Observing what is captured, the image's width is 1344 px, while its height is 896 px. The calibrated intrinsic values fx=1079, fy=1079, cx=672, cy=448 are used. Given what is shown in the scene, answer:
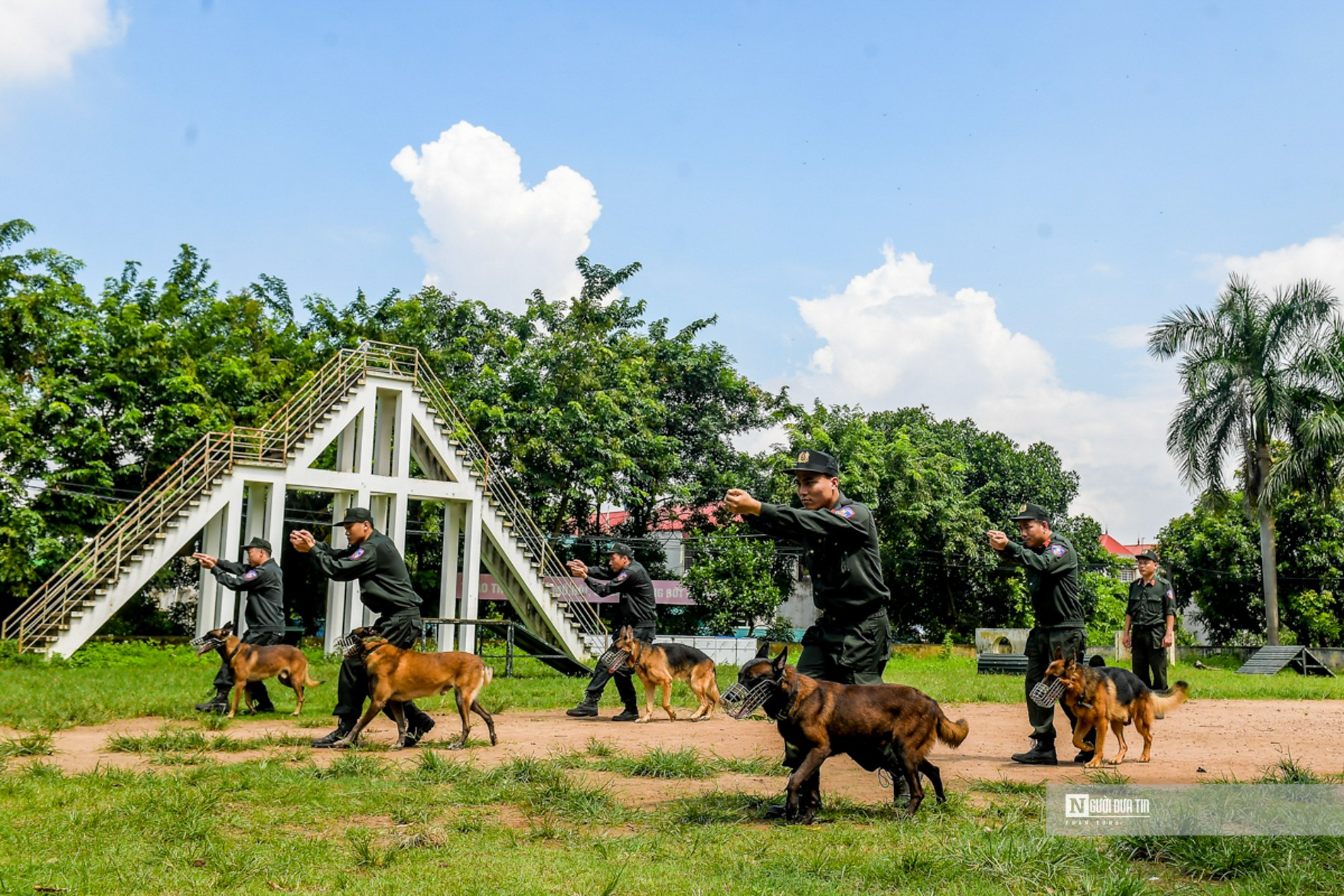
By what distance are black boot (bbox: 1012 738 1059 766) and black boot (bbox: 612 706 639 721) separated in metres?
5.05

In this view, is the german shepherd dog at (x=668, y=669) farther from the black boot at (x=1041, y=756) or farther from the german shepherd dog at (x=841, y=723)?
the german shepherd dog at (x=841, y=723)

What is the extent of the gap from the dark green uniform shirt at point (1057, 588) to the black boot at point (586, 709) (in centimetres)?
566

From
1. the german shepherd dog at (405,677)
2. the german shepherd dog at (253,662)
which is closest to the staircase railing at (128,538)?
the german shepherd dog at (253,662)

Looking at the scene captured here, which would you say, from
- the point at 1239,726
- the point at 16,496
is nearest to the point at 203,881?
the point at 1239,726

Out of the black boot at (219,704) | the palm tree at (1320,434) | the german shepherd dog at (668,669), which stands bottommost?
the black boot at (219,704)

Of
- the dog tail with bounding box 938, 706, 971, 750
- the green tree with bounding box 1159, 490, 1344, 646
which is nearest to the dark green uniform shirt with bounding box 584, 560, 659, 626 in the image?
the dog tail with bounding box 938, 706, 971, 750

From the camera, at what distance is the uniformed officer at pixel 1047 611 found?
8.65m

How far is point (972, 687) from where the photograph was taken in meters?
18.0

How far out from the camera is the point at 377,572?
945 cm

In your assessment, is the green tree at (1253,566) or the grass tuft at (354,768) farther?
the green tree at (1253,566)

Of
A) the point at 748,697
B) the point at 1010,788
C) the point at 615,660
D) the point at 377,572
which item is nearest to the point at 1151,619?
the point at 615,660

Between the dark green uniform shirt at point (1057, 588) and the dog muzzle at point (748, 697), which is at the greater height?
the dark green uniform shirt at point (1057, 588)

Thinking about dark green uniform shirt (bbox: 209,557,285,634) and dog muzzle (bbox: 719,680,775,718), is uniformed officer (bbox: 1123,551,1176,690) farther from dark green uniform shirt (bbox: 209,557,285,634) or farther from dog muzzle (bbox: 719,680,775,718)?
dark green uniform shirt (bbox: 209,557,285,634)

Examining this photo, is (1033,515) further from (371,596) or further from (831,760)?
(371,596)
